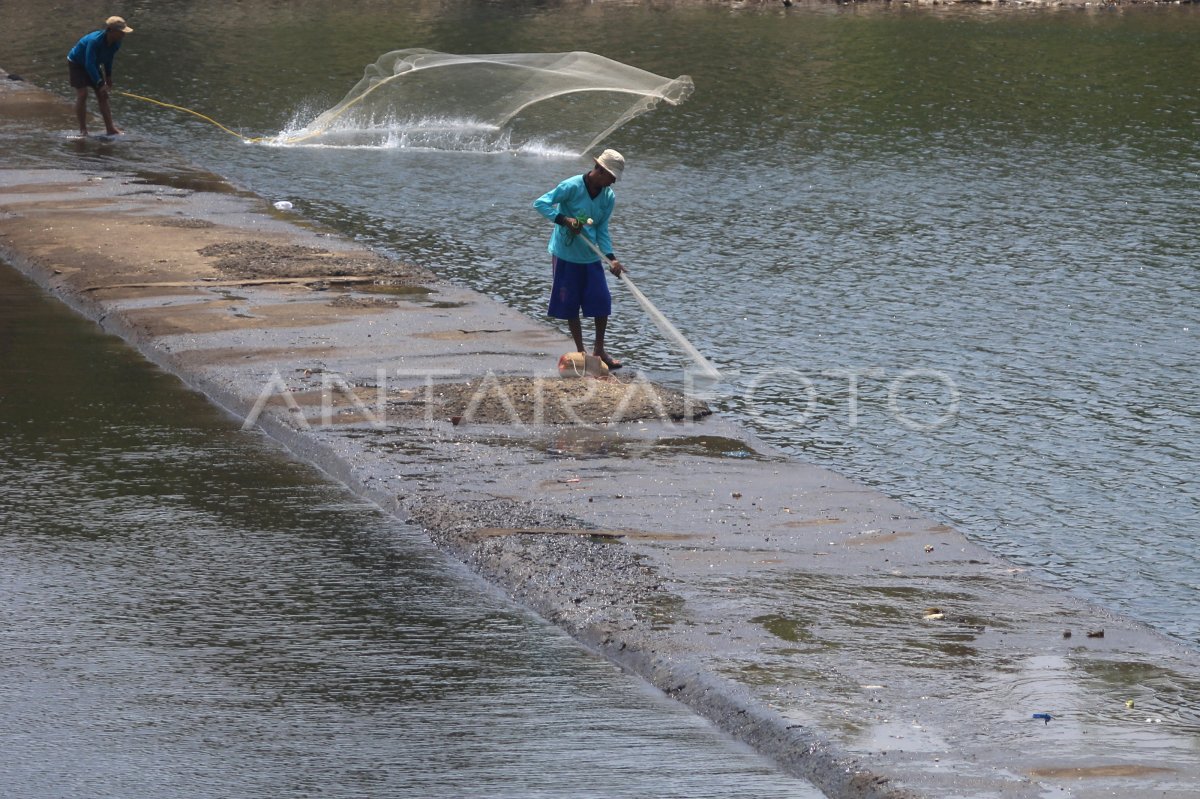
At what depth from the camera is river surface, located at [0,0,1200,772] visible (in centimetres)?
956

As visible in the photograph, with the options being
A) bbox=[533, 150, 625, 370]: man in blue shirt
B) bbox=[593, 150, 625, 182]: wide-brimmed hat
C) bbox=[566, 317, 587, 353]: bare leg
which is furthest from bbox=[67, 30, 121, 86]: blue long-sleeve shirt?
bbox=[593, 150, 625, 182]: wide-brimmed hat

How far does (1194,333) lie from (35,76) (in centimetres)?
2158

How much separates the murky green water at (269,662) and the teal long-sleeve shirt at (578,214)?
8.46 ft

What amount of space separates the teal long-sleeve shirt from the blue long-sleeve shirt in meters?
10.8

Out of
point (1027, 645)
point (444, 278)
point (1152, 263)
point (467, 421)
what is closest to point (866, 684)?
point (1027, 645)

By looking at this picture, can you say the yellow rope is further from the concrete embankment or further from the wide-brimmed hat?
the wide-brimmed hat

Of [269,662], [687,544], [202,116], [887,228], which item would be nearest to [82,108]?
[202,116]

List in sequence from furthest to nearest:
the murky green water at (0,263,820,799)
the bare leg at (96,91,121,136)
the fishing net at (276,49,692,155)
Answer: the bare leg at (96,91,121,136) < the fishing net at (276,49,692,155) < the murky green water at (0,263,820,799)

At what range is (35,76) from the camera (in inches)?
1121

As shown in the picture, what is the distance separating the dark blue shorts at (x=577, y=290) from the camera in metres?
11.1

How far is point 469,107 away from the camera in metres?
21.2

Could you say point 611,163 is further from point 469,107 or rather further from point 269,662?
point 469,107

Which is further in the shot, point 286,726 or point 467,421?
point 467,421

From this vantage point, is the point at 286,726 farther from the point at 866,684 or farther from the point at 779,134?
the point at 779,134
